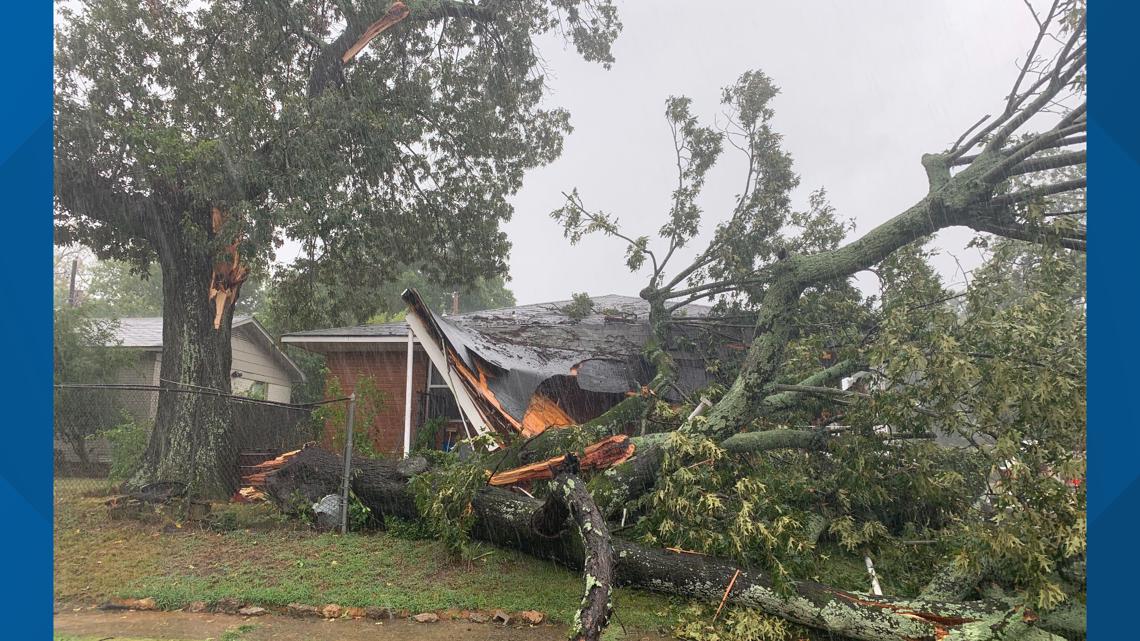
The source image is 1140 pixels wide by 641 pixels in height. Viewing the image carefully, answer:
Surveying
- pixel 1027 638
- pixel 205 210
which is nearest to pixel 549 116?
pixel 205 210

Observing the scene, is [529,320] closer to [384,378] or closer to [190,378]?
[384,378]

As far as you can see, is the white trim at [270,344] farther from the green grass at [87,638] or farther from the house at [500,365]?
the green grass at [87,638]

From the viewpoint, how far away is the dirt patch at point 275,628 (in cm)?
429

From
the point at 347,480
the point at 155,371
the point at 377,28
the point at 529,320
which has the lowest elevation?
the point at 347,480

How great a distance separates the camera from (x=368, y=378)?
11078 mm

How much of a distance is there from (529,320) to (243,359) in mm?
8504

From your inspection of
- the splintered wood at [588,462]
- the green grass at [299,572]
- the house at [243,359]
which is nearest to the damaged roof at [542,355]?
the splintered wood at [588,462]

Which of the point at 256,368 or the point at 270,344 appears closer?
the point at 256,368

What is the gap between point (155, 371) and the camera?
12336 millimetres

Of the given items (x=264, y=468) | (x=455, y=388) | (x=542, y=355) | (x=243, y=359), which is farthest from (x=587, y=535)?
(x=243, y=359)

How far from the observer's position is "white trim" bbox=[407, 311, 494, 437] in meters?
7.69

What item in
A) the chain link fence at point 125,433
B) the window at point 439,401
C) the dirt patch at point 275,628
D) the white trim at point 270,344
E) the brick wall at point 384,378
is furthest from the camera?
the white trim at point 270,344

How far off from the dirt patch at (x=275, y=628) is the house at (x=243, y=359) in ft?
24.0

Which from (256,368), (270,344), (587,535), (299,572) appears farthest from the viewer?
(270,344)
